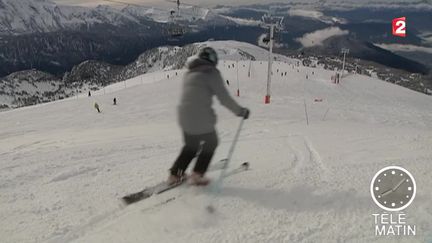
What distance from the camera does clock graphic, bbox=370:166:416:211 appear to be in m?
5.02

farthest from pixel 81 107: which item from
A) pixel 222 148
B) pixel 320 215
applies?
pixel 320 215

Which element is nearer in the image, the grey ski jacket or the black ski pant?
the grey ski jacket

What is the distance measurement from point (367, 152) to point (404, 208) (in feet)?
10.7

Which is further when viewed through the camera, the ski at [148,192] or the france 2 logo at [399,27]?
the france 2 logo at [399,27]

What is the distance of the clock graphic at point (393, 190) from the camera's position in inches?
198

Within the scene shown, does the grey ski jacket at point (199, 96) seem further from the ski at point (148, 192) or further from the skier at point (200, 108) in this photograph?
the ski at point (148, 192)

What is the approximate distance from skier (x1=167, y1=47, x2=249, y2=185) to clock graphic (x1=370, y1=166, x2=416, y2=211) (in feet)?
7.35

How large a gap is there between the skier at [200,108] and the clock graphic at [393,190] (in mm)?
2241

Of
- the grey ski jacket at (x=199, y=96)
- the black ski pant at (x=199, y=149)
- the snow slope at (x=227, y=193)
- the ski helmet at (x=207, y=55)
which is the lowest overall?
the snow slope at (x=227, y=193)

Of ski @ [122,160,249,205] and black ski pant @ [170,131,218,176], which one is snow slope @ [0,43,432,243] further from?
black ski pant @ [170,131,218,176]

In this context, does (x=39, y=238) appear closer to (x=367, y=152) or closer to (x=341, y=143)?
(x=367, y=152)

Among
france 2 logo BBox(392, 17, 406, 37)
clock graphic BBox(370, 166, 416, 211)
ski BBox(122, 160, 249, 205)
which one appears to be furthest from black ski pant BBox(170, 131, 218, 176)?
france 2 logo BBox(392, 17, 406, 37)

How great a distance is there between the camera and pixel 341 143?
30.2ft

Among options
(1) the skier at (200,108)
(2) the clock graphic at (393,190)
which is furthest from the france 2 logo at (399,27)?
(1) the skier at (200,108)
